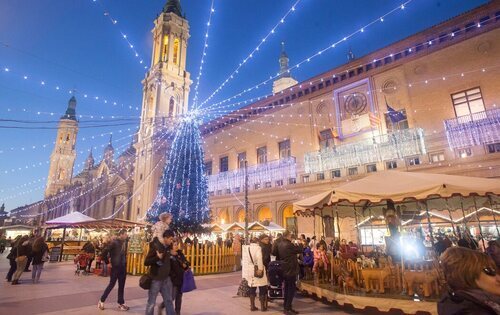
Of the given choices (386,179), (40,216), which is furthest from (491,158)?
(40,216)

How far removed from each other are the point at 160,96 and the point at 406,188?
36.6m

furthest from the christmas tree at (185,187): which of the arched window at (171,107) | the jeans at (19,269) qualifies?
the arched window at (171,107)

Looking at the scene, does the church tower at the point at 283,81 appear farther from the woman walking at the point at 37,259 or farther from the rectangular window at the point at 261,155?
the woman walking at the point at 37,259

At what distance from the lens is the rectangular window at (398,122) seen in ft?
64.9

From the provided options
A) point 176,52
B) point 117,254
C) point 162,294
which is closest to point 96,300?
point 117,254

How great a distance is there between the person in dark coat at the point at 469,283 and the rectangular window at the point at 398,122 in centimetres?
1996

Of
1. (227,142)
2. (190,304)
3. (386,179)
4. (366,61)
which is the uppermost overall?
(366,61)

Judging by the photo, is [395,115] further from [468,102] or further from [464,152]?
[464,152]

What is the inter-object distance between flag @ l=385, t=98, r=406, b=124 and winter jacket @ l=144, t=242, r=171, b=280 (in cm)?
1948

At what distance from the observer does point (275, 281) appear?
7.22 metres

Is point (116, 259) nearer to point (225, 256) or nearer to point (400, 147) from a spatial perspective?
point (225, 256)

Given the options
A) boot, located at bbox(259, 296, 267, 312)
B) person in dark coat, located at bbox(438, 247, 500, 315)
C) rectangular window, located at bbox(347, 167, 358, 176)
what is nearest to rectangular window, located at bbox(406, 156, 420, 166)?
rectangular window, located at bbox(347, 167, 358, 176)

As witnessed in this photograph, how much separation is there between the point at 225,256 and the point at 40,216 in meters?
87.5

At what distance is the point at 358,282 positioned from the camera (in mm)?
6969
